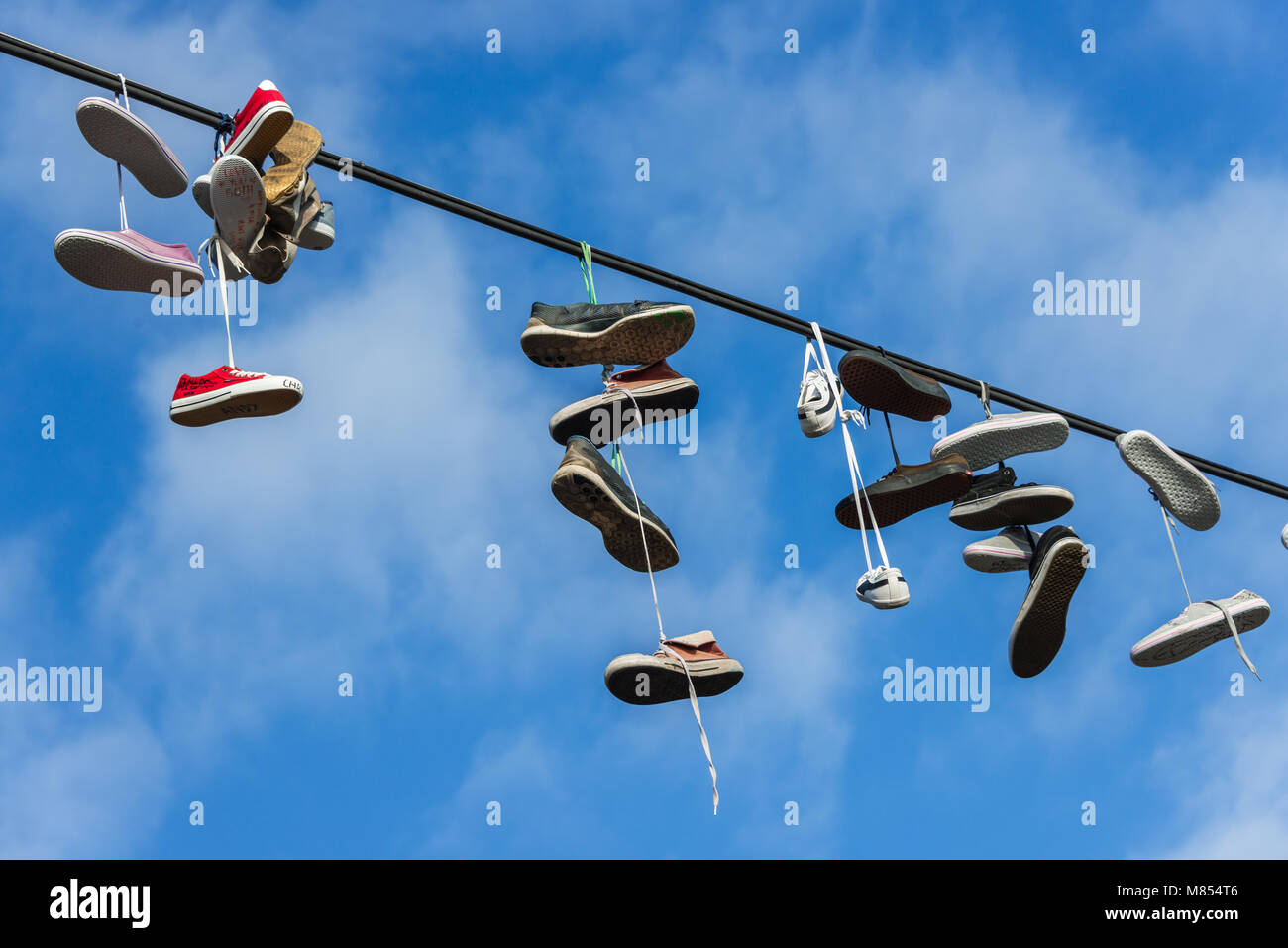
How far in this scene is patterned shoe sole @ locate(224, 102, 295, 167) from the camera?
17.0ft

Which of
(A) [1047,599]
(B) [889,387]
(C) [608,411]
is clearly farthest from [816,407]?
(A) [1047,599]

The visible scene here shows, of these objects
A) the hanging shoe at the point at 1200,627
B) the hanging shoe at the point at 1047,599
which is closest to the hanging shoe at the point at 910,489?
the hanging shoe at the point at 1047,599

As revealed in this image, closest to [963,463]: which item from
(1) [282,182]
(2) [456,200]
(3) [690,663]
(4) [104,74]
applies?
(3) [690,663]

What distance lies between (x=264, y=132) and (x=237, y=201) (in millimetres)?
305

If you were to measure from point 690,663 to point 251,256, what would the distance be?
7.83 feet

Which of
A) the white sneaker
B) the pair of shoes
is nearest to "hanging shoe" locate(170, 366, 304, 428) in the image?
the pair of shoes

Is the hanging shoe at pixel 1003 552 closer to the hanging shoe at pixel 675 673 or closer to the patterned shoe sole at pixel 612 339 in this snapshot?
the hanging shoe at pixel 675 673

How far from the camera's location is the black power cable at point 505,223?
15.8 feet

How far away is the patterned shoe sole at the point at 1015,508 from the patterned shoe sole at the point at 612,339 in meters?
1.88

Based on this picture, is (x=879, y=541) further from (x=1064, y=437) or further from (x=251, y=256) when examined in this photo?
(x=251, y=256)

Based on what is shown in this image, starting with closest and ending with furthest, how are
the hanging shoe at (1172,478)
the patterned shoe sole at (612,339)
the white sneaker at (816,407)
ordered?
the patterned shoe sole at (612,339) < the white sneaker at (816,407) < the hanging shoe at (1172,478)

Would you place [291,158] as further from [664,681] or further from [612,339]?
[664,681]

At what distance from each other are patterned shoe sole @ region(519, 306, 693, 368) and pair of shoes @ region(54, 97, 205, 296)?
1443mm

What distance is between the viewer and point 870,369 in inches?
240
